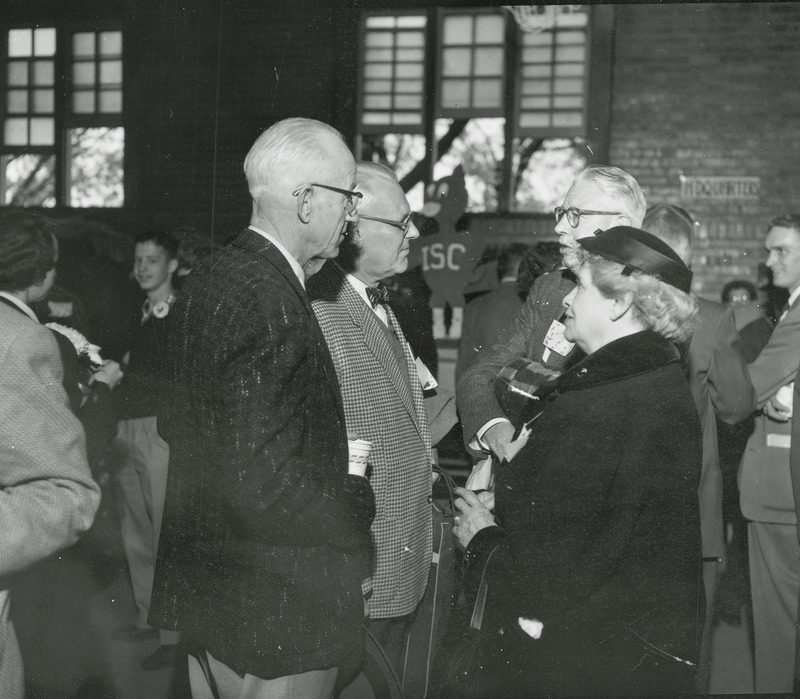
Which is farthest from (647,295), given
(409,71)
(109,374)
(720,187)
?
(409,71)

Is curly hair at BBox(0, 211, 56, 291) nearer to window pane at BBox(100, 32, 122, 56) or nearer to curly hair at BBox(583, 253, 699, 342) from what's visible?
window pane at BBox(100, 32, 122, 56)

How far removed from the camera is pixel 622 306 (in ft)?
7.26

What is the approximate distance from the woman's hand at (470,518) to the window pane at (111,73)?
279 centimetres

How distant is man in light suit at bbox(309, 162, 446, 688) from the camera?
2525mm

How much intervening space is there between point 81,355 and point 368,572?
6.45ft

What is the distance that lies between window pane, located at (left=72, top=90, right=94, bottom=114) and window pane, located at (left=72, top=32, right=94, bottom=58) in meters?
0.17

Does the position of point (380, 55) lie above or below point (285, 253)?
above

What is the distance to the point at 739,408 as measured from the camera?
11.0 ft

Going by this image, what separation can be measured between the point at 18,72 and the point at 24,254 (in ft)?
6.15

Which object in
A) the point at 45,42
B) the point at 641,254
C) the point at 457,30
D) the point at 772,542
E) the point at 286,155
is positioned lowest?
the point at 772,542

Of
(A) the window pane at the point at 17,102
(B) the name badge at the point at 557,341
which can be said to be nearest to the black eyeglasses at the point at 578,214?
(B) the name badge at the point at 557,341

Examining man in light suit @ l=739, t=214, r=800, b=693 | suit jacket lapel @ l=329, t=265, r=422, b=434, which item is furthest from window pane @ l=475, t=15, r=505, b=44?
suit jacket lapel @ l=329, t=265, r=422, b=434

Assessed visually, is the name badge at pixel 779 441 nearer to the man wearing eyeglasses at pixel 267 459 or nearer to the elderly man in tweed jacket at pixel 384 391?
the elderly man in tweed jacket at pixel 384 391

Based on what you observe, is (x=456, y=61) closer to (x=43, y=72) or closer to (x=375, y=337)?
(x=43, y=72)
